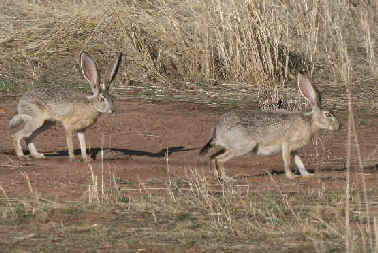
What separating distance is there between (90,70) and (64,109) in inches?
18.9

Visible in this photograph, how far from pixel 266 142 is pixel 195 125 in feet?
8.07

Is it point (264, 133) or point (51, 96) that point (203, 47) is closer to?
point (51, 96)

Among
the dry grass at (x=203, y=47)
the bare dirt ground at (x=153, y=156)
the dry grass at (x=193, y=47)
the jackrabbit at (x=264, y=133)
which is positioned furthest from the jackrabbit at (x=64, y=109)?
the dry grass at (x=193, y=47)

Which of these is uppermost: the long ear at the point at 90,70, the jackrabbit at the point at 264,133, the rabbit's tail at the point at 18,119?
the long ear at the point at 90,70

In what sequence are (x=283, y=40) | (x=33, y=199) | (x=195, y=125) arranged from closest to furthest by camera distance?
(x=33, y=199) → (x=195, y=125) → (x=283, y=40)

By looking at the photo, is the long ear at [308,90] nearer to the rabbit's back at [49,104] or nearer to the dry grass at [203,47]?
the dry grass at [203,47]

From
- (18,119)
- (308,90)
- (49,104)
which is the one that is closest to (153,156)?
(49,104)

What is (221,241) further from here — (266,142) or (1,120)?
(1,120)

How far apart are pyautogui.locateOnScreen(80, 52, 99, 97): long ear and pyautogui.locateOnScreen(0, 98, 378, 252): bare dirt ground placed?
674mm

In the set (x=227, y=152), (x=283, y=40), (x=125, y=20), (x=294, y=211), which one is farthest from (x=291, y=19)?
(x=294, y=211)

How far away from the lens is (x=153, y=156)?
9.07 m

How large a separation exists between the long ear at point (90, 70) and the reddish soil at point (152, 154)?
2.22 ft

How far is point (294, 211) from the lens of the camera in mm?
5953

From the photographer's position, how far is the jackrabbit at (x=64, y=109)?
8.71 m
